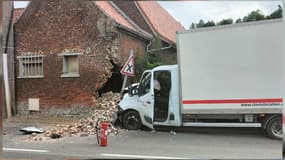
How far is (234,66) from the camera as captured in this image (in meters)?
4.89

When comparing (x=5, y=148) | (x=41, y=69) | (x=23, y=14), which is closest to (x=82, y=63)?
(x=41, y=69)

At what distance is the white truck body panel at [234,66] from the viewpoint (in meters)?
4.46

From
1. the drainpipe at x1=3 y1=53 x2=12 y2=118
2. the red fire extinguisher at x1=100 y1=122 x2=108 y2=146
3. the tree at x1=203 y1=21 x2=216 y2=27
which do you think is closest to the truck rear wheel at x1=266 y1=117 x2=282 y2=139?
the tree at x1=203 y1=21 x2=216 y2=27

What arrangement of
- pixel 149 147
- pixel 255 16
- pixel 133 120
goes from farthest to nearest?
1. pixel 133 120
2. pixel 255 16
3. pixel 149 147

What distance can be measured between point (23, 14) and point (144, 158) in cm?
215

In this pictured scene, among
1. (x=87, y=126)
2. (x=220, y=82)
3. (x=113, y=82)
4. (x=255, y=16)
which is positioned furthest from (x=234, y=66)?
(x=87, y=126)

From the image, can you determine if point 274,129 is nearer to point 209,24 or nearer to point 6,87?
point 209,24

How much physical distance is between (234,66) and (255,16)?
0.73 metres

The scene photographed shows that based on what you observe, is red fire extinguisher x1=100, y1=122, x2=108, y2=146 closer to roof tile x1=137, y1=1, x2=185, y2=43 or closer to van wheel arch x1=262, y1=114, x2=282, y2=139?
roof tile x1=137, y1=1, x2=185, y2=43

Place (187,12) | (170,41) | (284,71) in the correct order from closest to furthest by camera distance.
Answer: (284,71) → (187,12) → (170,41)

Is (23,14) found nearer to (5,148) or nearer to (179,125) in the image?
(5,148)

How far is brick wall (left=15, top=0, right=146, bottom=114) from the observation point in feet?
14.0

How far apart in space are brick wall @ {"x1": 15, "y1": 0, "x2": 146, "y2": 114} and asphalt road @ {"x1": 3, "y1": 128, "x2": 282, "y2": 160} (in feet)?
1.32

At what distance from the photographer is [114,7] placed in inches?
196
